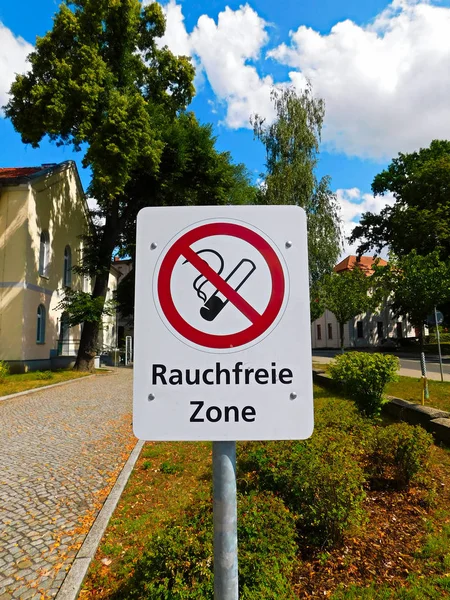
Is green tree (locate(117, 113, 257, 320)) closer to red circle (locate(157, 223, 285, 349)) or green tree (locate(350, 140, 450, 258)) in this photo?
green tree (locate(350, 140, 450, 258))

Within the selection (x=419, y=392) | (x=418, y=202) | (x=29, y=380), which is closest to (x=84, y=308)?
(x=29, y=380)

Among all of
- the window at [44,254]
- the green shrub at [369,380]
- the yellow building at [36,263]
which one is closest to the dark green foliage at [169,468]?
the green shrub at [369,380]

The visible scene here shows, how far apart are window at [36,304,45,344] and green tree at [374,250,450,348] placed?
17796 mm

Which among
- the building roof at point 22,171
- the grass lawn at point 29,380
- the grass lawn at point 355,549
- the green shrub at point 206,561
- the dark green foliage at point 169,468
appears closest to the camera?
the green shrub at point 206,561

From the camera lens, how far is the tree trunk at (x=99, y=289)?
2141cm

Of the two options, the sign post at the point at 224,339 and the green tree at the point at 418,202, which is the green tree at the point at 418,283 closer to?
the sign post at the point at 224,339

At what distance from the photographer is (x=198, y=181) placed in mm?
22625

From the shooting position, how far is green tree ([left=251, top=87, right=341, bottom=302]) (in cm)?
2350

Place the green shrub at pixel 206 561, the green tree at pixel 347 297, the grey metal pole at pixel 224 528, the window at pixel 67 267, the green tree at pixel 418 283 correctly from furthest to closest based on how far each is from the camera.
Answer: the window at pixel 67 267, the green tree at pixel 347 297, the green tree at pixel 418 283, the green shrub at pixel 206 561, the grey metal pole at pixel 224 528

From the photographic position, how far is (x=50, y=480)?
5.62 m

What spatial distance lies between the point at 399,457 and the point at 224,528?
4149mm

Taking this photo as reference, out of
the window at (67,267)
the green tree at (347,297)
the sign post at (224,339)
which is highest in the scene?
the window at (67,267)

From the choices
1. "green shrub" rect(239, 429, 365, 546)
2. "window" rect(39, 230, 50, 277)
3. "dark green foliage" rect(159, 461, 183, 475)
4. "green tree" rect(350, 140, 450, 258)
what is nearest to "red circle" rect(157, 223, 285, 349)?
"green shrub" rect(239, 429, 365, 546)

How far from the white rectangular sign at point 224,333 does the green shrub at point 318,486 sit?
101 inches
